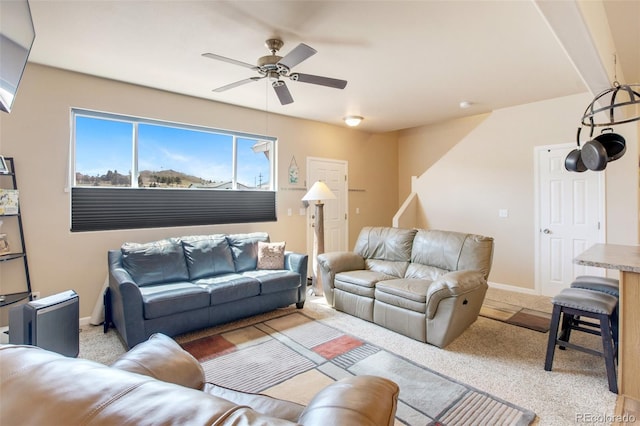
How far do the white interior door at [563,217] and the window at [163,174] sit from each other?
3.92m

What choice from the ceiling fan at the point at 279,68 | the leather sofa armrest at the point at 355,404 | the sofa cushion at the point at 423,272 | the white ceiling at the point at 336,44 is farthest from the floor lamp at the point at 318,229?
the leather sofa armrest at the point at 355,404

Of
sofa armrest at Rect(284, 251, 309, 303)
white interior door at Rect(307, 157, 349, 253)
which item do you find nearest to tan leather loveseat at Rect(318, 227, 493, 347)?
sofa armrest at Rect(284, 251, 309, 303)

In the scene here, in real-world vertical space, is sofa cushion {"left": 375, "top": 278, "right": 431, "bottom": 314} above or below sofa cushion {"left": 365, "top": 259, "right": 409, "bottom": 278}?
below

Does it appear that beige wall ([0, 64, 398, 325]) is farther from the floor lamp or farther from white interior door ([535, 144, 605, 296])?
white interior door ([535, 144, 605, 296])

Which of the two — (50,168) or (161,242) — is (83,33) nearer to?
(50,168)

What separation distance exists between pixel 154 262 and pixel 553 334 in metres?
3.66

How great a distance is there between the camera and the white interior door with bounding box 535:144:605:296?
406 centimetres

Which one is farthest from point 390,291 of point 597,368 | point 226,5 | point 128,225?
point 128,225

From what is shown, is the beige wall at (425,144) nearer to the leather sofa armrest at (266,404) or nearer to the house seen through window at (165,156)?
the house seen through window at (165,156)

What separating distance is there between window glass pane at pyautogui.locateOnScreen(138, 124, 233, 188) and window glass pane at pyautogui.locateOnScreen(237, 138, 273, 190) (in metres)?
0.17

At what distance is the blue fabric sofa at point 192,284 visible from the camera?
2.80 meters

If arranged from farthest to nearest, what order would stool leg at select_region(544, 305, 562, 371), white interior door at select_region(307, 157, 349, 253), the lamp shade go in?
1. white interior door at select_region(307, 157, 349, 253)
2. the lamp shade
3. stool leg at select_region(544, 305, 562, 371)

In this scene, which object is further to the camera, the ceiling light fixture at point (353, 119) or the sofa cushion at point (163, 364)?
the ceiling light fixture at point (353, 119)

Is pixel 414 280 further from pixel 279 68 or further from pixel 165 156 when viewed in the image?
pixel 165 156
